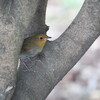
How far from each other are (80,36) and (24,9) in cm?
66

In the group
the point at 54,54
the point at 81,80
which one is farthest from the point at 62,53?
the point at 81,80

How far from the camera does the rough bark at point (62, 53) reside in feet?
10.4

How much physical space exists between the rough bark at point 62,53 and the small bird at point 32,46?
332 mm

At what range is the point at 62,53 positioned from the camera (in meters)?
3.30

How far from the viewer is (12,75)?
2834 mm

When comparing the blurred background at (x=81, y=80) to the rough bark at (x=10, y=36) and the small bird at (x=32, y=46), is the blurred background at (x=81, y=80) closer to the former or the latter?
the small bird at (x=32, y=46)

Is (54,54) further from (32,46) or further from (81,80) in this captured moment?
(81,80)

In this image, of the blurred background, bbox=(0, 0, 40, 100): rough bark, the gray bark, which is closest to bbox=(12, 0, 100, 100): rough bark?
the gray bark

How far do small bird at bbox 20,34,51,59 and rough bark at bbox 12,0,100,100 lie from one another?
13.1 inches

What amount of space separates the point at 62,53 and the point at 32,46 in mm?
950

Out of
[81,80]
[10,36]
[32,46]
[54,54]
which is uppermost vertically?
[10,36]

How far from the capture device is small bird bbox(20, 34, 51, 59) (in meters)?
3.72

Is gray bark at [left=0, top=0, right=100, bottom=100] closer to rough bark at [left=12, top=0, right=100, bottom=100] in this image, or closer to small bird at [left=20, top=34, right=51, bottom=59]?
rough bark at [left=12, top=0, right=100, bottom=100]

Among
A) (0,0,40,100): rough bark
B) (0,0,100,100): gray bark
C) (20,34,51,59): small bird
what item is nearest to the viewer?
(0,0,40,100): rough bark
